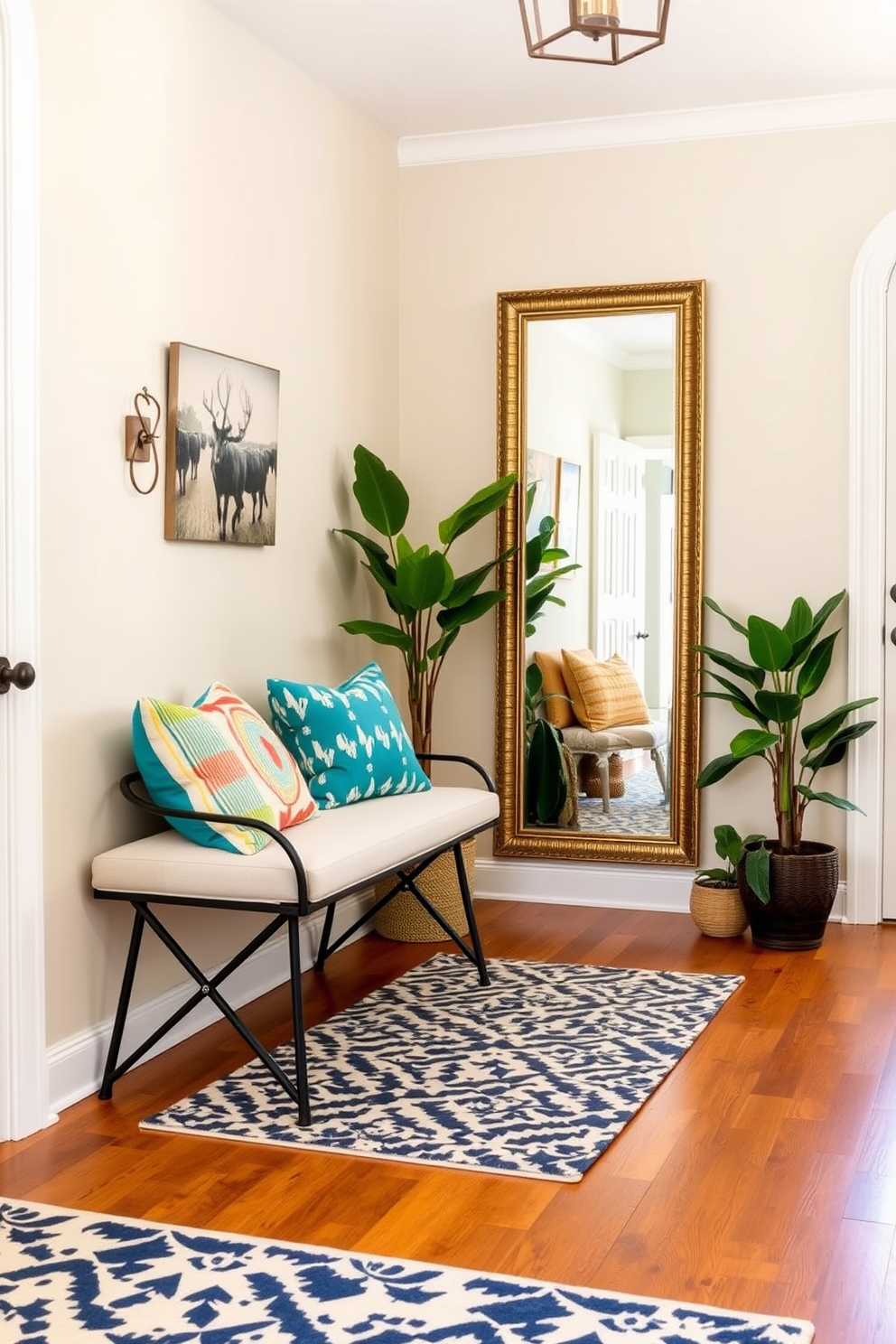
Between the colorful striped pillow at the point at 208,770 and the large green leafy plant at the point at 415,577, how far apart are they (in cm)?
113

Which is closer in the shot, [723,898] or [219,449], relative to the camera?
[219,449]

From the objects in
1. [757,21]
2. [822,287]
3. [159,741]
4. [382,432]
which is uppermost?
[757,21]

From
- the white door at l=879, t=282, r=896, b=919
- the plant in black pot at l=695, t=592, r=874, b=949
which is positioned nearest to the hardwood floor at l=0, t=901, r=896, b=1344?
the plant in black pot at l=695, t=592, r=874, b=949

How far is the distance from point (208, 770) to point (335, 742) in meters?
0.64

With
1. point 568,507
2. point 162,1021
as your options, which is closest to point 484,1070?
point 162,1021

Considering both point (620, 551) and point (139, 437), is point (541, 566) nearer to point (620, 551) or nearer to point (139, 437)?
point (620, 551)

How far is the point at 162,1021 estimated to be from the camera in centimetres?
353

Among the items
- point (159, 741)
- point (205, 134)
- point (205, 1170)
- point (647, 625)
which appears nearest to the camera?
point (205, 1170)

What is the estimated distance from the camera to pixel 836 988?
3984 mm

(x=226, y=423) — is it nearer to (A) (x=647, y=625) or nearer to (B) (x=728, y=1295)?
(A) (x=647, y=625)

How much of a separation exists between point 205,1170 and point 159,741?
94 centimetres

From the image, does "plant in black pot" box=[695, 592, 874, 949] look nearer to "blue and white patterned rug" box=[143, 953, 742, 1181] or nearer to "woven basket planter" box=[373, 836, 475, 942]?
"blue and white patterned rug" box=[143, 953, 742, 1181]

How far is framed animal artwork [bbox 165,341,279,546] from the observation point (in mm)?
3592

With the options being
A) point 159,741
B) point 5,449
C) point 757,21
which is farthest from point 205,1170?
point 757,21
